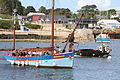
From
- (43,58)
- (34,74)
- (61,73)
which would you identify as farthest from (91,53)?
(34,74)

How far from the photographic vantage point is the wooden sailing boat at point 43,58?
5903cm

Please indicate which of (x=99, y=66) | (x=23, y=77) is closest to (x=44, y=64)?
(x=23, y=77)

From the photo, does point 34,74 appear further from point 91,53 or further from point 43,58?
point 91,53


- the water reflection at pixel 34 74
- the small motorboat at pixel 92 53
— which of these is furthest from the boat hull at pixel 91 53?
the water reflection at pixel 34 74

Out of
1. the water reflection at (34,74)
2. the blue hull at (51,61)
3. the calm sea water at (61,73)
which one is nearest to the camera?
the water reflection at (34,74)

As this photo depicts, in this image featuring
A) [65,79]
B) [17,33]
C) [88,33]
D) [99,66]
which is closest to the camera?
[65,79]

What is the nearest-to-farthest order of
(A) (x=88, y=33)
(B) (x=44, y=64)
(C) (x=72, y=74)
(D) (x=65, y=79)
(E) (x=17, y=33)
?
(D) (x=65, y=79)
(C) (x=72, y=74)
(B) (x=44, y=64)
(E) (x=17, y=33)
(A) (x=88, y=33)

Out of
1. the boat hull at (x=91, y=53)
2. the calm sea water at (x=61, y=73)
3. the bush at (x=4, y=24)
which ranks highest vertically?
the bush at (x=4, y=24)

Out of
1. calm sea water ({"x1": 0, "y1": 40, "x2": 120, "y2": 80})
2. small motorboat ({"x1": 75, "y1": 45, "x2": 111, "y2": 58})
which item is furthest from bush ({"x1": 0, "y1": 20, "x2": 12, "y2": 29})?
calm sea water ({"x1": 0, "y1": 40, "x2": 120, "y2": 80})

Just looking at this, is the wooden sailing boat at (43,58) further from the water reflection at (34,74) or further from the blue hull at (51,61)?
the water reflection at (34,74)

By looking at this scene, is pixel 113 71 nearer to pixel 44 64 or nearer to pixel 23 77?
pixel 44 64

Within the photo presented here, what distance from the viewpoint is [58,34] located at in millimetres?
166375

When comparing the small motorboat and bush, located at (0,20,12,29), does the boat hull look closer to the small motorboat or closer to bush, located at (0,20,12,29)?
the small motorboat

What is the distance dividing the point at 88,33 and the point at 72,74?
419 ft
